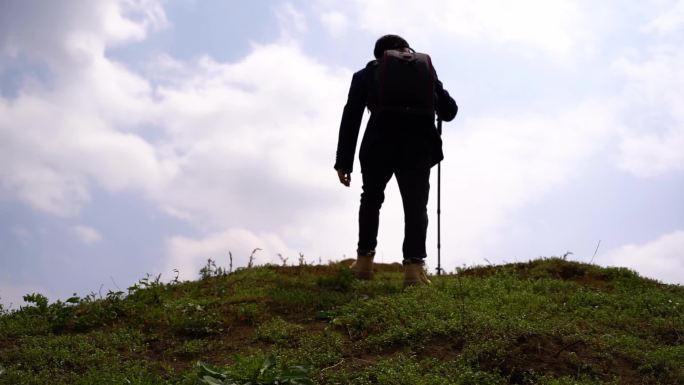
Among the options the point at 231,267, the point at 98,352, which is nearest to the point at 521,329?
the point at 98,352

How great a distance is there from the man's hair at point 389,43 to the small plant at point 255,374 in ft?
16.2

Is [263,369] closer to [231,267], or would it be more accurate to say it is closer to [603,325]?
[603,325]

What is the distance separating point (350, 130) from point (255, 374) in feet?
14.7

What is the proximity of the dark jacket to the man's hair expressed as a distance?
0.26 metres

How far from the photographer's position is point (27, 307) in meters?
8.72

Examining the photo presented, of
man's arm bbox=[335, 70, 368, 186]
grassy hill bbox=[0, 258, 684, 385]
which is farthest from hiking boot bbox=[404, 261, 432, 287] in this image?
man's arm bbox=[335, 70, 368, 186]

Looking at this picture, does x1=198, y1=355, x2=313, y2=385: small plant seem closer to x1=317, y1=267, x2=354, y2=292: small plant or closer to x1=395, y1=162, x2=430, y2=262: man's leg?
x1=317, y1=267, x2=354, y2=292: small plant

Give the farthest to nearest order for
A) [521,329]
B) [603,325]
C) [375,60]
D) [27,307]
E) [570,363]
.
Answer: [375,60], [27,307], [603,325], [521,329], [570,363]

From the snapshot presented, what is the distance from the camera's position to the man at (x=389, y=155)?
9023 millimetres

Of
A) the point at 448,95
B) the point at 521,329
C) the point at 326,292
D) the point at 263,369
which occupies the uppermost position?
the point at 448,95

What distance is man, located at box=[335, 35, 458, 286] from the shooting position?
29.6 feet

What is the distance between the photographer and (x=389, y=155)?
29.9 feet

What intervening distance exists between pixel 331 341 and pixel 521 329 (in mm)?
1650

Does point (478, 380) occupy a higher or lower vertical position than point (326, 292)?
lower
